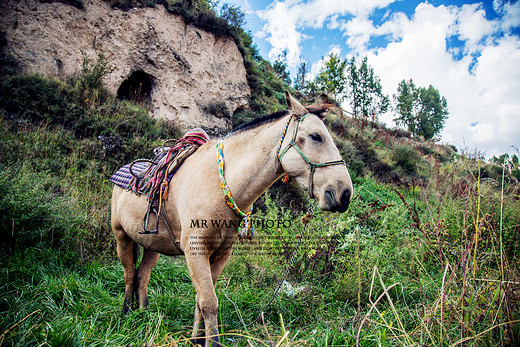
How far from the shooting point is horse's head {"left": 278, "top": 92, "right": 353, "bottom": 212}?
1.62m

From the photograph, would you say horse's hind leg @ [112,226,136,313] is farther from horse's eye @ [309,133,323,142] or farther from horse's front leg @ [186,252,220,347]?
horse's eye @ [309,133,323,142]

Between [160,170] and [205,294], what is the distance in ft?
3.81

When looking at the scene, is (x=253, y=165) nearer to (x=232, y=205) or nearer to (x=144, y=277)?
(x=232, y=205)

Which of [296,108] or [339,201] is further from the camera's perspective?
[296,108]

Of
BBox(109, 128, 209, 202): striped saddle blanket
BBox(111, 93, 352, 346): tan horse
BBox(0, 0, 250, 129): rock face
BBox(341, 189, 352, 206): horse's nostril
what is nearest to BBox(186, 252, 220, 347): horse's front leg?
BBox(111, 93, 352, 346): tan horse

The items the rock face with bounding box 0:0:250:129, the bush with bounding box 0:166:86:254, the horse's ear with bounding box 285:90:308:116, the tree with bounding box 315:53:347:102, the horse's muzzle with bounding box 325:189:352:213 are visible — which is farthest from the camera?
the tree with bounding box 315:53:347:102

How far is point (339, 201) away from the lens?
1592mm

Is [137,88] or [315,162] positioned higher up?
[137,88]

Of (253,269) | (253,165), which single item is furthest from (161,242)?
(253,269)

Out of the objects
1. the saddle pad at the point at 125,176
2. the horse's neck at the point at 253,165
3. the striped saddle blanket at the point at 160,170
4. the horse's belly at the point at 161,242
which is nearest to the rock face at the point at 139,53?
the saddle pad at the point at 125,176

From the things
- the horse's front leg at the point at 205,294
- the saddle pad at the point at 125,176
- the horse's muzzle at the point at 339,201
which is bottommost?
the horse's front leg at the point at 205,294

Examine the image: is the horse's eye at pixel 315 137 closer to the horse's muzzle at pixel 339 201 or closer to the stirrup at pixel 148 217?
the horse's muzzle at pixel 339 201

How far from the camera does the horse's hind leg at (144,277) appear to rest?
8.30 ft

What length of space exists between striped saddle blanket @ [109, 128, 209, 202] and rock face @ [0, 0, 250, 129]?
588cm
